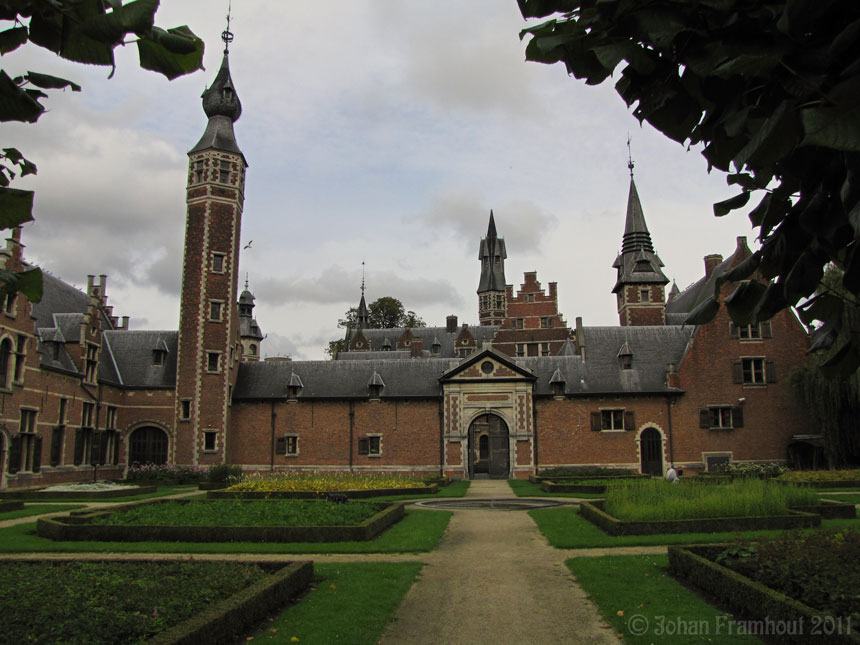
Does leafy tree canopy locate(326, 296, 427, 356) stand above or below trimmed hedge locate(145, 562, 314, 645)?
above

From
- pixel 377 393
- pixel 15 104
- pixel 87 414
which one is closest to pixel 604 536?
pixel 15 104

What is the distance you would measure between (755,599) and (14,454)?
2900cm

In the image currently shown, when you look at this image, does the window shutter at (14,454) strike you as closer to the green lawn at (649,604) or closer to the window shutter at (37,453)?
the window shutter at (37,453)

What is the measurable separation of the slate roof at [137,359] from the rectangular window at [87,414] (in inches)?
90.4

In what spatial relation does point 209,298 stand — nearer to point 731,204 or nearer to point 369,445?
point 369,445

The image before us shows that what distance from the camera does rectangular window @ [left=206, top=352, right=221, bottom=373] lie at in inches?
1447

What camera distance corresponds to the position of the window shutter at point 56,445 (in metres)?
30.6

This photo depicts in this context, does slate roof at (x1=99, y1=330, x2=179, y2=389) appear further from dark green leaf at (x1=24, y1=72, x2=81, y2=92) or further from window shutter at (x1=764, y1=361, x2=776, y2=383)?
dark green leaf at (x1=24, y1=72, x2=81, y2=92)

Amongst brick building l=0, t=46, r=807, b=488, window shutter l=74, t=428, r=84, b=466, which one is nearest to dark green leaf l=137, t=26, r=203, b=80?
brick building l=0, t=46, r=807, b=488

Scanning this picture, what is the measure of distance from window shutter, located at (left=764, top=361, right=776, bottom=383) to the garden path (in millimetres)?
25315

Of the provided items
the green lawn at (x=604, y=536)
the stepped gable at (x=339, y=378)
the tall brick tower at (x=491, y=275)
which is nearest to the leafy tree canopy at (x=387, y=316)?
the tall brick tower at (x=491, y=275)

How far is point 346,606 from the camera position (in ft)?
29.2

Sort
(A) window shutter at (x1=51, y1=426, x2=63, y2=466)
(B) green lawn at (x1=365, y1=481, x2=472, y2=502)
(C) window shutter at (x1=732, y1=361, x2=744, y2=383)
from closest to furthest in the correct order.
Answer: (B) green lawn at (x1=365, y1=481, x2=472, y2=502), (A) window shutter at (x1=51, y1=426, x2=63, y2=466), (C) window shutter at (x1=732, y1=361, x2=744, y2=383)

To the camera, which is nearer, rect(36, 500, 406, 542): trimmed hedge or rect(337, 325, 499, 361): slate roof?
rect(36, 500, 406, 542): trimmed hedge
